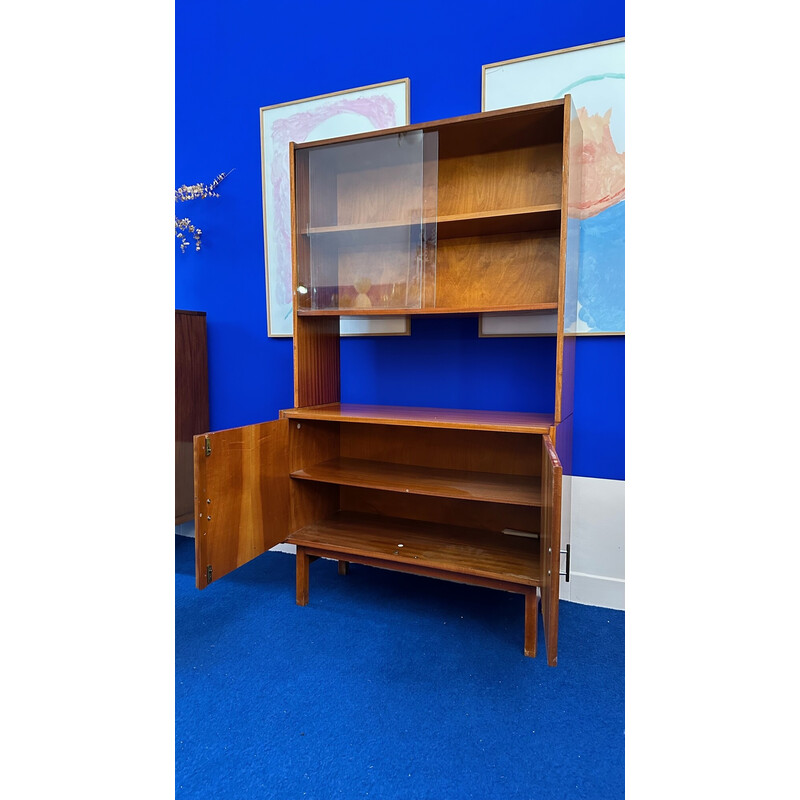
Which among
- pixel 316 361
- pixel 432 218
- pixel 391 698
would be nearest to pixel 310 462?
pixel 316 361

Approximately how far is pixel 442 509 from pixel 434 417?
0.54 meters

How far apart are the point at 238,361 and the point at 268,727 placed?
5.69 ft

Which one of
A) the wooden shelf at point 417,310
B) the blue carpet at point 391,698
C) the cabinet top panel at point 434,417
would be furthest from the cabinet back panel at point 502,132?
the blue carpet at point 391,698

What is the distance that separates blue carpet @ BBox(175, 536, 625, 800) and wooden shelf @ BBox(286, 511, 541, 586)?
0.91ft

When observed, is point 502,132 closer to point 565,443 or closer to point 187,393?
point 565,443

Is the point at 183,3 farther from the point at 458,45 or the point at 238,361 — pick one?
the point at 238,361

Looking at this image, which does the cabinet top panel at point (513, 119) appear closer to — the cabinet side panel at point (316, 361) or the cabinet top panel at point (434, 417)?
the cabinet side panel at point (316, 361)

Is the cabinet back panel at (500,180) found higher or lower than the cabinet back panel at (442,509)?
higher

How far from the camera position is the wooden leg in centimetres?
170

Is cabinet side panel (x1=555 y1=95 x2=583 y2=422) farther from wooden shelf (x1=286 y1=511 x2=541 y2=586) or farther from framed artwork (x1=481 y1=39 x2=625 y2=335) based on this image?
wooden shelf (x1=286 y1=511 x2=541 y2=586)

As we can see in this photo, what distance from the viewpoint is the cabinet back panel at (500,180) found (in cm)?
192

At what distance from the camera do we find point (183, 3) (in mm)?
2594

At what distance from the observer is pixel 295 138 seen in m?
2.39

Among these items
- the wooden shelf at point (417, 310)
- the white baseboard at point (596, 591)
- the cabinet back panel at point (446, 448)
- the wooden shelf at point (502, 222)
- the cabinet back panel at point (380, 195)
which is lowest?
the white baseboard at point (596, 591)
